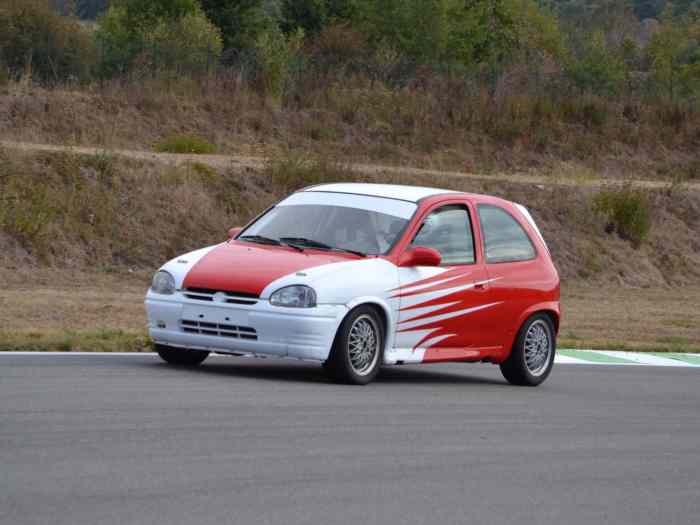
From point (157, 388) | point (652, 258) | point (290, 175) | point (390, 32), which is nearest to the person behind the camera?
point (157, 388)

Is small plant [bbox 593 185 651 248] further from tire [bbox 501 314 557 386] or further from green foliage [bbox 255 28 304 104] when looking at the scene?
tire [bbox 501 314 557 386]

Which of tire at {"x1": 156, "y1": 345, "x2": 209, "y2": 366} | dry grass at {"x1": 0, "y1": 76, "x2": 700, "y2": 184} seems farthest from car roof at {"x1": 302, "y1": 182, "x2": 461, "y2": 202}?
dry grass at {"x1": 0, "y1": 76, "x2": 700, "y2": 184}

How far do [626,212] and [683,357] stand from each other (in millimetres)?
15198

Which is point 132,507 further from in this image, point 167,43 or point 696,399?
point 167,43

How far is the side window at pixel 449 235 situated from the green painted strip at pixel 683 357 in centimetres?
542

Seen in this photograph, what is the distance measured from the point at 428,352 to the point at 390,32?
5414 cm

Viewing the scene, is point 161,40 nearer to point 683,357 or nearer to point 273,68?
point 273,68

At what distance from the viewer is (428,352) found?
13086 millimetres

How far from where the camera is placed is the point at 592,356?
1778 centimetres

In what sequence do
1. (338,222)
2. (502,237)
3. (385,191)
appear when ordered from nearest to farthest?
(338,222) → (385,191) → (502,237)

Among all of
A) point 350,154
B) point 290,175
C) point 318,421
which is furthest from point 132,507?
point 350,154

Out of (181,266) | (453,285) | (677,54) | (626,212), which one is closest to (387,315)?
(453,285)

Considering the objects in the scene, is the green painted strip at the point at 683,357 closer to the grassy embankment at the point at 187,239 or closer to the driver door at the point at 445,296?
the grassy embankment at the point at 187,239

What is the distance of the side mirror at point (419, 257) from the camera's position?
1275cm
